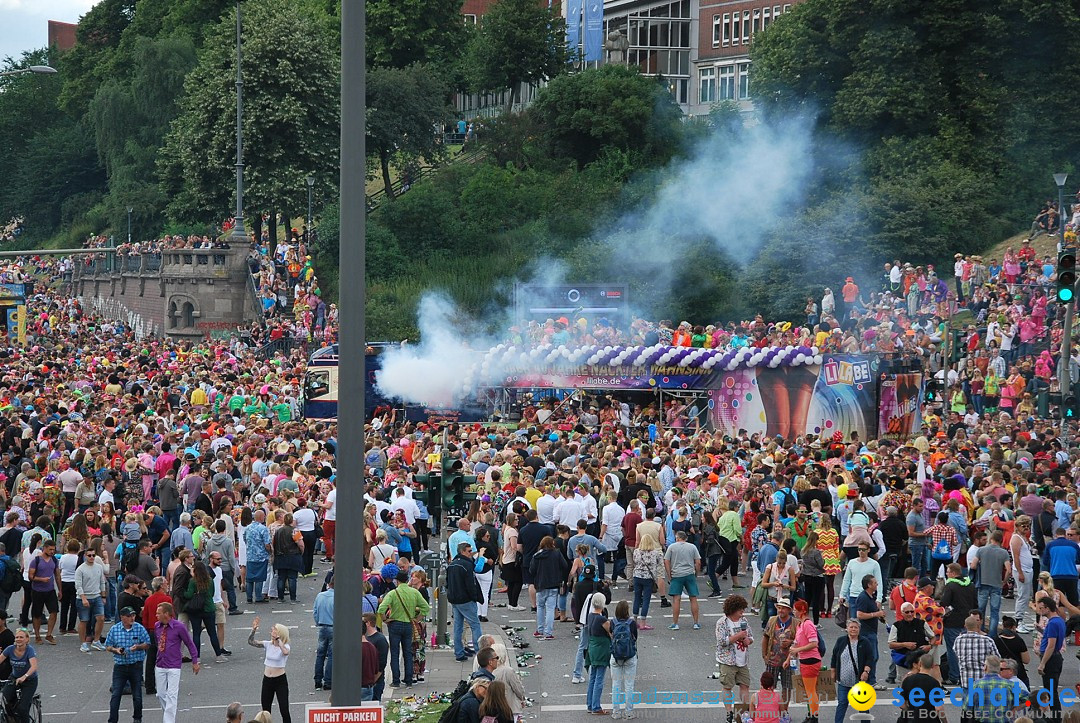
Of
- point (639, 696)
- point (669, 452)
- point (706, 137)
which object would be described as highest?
point (706, 137)

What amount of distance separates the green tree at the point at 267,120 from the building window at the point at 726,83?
20614 mm

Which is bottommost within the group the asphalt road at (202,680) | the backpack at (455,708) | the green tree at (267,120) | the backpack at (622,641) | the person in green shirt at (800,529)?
the asphalt road at (202,680)

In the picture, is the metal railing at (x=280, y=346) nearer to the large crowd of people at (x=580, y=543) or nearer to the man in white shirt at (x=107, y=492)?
the large crowd of people at (x=580, y=543)

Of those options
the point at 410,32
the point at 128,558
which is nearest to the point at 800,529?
the point at 128,558

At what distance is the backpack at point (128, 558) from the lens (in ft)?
59.6

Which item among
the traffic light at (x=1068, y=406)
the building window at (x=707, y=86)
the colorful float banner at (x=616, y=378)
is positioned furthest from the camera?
the building window at (x=707, y=86)

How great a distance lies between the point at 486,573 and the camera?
19172mm

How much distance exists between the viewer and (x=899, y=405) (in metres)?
31.8

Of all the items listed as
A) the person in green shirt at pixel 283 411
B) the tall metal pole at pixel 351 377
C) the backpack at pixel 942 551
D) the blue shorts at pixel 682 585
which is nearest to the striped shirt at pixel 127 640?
the tall metal pole at pixel 351 377

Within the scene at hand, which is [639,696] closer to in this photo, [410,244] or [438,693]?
[438,693]

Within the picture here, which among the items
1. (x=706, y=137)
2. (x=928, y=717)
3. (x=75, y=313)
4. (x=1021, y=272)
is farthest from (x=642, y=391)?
(x=75, y=313)

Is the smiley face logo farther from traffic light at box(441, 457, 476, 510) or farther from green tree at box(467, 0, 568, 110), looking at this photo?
green tree at box(467, 0, 568, 110)

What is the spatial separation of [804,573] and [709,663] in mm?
1768

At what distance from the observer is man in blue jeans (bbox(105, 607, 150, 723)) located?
1533 cm
